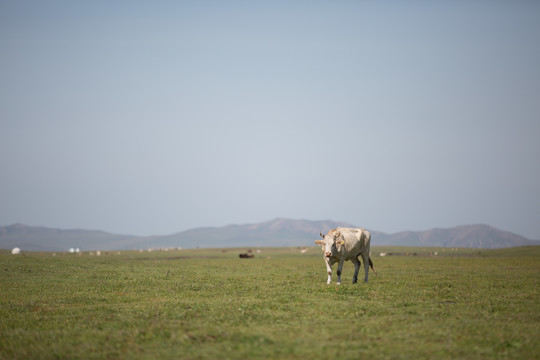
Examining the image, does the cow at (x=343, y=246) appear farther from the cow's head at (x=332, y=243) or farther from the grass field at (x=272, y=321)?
the grass field at (x=272, y=321)

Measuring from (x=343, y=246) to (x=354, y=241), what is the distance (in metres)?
1.22

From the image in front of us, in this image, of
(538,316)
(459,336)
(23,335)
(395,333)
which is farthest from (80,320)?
(538,316)

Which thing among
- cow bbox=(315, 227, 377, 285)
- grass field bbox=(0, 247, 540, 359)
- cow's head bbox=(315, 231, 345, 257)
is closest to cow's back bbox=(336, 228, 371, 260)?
cow bbox=(315, 227, 377, 285)

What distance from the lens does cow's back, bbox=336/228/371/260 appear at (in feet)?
90.2

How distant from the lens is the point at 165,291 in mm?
24672

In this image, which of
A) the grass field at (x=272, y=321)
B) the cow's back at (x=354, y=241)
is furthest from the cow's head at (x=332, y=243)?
the grass field at (x=272, y=321)

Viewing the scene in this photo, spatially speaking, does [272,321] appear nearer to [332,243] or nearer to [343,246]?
[332,243]

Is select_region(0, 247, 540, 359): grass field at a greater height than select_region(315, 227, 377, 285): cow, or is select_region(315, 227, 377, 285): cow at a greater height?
select_region(315, 227, 377, 285): cow

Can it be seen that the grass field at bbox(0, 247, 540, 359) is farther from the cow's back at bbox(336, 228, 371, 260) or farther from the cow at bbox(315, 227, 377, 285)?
the cow's back at bbox(336, 228, 371, 260)

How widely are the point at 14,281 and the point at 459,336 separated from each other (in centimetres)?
2623

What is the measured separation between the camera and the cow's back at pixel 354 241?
27500 mm

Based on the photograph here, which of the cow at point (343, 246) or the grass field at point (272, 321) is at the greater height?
the cow at point (343, 246)

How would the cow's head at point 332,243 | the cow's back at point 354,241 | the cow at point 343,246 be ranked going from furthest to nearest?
the cow's back at point 354,241
the cow at point 343,246
the cow's head at point 332,243

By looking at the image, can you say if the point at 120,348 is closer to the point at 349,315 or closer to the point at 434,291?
the point at 349,315
